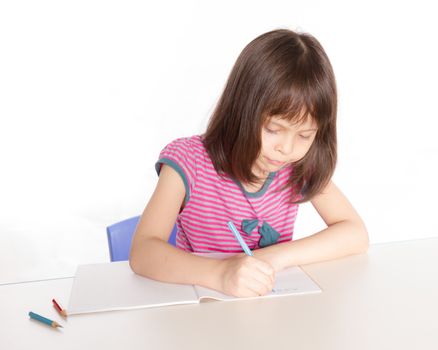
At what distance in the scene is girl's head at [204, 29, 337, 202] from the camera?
127 centimetres

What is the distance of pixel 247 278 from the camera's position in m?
1.08

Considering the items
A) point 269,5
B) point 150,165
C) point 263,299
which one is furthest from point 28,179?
point 263,299

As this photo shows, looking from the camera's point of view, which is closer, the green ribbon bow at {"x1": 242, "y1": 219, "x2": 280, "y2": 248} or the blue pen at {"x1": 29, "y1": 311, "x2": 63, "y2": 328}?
the blue pen at {"x1": 29, "y1": 311, "x2": 63, "y2": 328}

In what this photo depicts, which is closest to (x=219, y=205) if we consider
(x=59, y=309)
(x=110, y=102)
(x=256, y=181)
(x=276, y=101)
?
(x=256, y=181)

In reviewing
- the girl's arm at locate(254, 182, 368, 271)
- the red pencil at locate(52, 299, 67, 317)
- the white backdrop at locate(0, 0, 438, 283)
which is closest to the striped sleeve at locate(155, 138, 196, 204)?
the girl's arm at locate(254, 182, 368, 271)

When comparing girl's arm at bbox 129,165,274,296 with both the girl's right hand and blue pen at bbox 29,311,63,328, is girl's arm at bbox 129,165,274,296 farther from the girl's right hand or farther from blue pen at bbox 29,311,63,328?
blue pen at bbox 29,311,63,328

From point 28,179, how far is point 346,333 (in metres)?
2.66

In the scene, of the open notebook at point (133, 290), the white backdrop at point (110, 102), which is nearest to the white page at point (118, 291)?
the open notebook at point (133, 290)

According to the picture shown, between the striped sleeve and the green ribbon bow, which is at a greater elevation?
the striped sleeve

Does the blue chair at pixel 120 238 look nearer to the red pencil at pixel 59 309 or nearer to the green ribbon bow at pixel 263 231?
the green ribbon bow at pixel 263 231

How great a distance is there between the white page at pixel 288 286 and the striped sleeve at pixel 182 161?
1.06 feet

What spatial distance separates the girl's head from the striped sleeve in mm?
90

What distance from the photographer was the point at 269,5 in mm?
3482

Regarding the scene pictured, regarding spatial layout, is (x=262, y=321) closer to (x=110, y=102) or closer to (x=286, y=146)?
(x=286, y=146)
